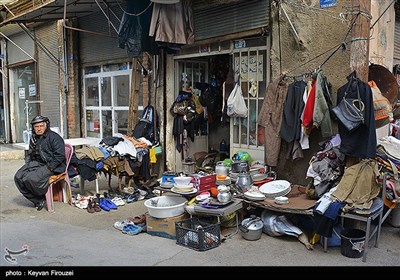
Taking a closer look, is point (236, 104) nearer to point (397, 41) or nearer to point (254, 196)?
point (254, 196)

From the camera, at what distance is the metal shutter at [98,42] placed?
9.40 metres

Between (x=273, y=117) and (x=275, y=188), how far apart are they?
1.15 m

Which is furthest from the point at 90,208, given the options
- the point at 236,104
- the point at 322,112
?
the point at 322,112

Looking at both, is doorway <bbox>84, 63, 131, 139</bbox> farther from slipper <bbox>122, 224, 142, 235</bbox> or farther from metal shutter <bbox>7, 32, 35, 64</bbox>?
slipper <bbox>122, 224, 142, 235</bbox>

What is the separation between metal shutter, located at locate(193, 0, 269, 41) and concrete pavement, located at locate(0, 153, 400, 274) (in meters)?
3.54

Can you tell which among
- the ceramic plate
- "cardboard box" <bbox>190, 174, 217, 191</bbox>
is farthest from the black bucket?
"cardboard box" <bbox>190, 174, 217, 191</bbox>

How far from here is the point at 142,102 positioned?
890cm

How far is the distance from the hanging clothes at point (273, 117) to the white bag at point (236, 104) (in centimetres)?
78

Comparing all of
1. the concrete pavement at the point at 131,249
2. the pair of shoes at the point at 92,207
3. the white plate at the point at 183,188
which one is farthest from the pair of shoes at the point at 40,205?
the white plate at the point at 183,188

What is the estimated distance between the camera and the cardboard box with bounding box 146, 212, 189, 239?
5.18 metres

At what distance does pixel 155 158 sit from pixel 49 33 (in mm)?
6247

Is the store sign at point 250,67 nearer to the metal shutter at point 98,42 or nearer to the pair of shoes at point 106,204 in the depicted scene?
the pair of shoes at point 106,204

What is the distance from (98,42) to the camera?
→ 32.9 ft

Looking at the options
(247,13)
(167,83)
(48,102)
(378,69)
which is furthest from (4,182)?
(378,69)
